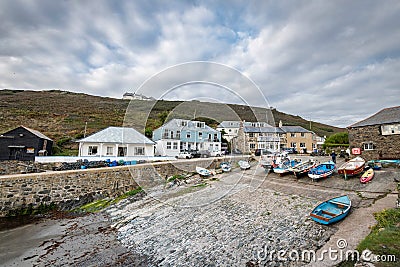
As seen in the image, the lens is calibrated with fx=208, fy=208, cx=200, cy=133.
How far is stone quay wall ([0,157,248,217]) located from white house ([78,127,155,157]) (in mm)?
7096

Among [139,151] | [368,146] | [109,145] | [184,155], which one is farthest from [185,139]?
[368,146]

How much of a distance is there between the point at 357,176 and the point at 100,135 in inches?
943

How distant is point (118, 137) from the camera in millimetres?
24547

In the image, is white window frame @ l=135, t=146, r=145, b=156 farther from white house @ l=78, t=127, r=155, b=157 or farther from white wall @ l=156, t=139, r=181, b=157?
white wall @ l=156, t=139, r=181, b=157

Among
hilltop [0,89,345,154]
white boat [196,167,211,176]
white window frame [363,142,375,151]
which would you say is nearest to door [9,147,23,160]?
hilltop [0,89,345,154]

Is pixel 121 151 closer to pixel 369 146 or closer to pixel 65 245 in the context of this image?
pixel 65 245

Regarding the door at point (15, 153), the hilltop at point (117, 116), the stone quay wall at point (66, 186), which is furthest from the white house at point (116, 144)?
the hilltop at point (117, 116)

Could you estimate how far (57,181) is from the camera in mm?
13203

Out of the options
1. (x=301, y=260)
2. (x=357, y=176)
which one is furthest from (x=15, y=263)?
(x=357, y=176)

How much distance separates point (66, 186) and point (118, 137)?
37.7 feet

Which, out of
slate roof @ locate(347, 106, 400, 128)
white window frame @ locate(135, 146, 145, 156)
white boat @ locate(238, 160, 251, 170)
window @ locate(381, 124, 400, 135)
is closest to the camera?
window @ locate(381, 124, 400, 135)

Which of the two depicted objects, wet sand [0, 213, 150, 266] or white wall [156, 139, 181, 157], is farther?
white wall [156, 139, 181, 157]

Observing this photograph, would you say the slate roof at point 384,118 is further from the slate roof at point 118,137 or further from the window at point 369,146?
the slate roof at point 118,137

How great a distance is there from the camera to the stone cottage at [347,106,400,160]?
625 inches
